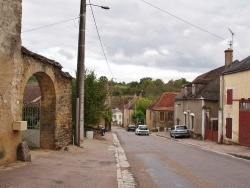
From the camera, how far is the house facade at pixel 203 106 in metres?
41.4

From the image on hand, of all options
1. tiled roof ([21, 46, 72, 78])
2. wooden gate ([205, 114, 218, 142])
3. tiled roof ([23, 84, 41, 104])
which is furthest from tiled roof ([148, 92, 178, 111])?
tiled roof ([21, 46, 72, 78])

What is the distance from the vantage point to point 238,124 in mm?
31156

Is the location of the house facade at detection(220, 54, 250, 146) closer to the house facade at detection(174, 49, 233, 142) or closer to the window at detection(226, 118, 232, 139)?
the window at detection(226, 118, 232, 139)

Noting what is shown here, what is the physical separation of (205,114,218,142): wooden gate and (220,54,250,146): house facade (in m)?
3.83

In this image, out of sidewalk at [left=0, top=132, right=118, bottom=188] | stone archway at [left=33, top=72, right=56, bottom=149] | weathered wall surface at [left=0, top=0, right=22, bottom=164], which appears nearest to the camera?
sidewalk at [left=0, top=132, right=118, bottom=188]

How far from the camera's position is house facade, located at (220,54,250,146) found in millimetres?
29923

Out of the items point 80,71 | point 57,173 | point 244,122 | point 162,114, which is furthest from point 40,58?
point 162,114

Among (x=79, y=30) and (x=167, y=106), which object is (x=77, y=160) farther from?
(x=167, y=106)

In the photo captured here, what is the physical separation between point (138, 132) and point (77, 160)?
135 ft

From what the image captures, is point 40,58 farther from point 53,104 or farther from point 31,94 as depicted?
point 31,94

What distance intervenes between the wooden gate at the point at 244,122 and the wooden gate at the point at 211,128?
730 cm

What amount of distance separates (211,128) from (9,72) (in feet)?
102

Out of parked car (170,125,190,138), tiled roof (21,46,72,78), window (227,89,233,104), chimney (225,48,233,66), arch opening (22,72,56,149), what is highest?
chimney (225,48,233,66)

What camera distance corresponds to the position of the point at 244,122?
30.1 m
